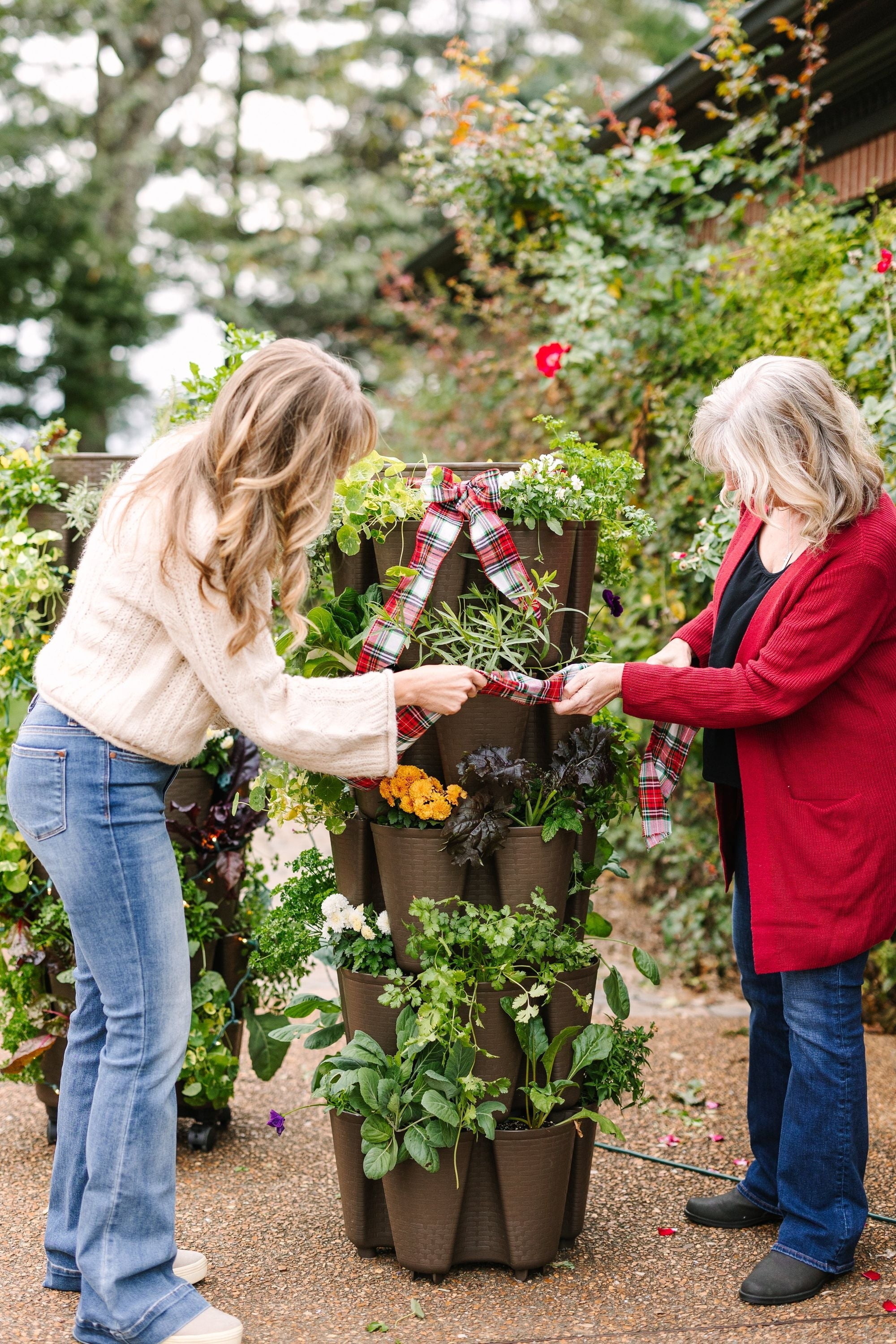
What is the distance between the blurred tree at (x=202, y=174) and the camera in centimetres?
1253

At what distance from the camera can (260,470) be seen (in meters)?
1.86

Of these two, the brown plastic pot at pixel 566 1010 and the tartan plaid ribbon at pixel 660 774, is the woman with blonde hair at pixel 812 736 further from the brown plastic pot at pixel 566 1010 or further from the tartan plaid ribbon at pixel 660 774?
the brown plastic pot at pixel 566 1010

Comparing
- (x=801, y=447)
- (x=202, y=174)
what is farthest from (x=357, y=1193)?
(x=202, y=174)

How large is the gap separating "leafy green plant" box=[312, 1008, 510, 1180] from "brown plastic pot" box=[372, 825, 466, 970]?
178 millimetres

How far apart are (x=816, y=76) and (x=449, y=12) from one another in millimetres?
12567

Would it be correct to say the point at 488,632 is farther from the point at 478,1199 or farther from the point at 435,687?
the point at 478,1199

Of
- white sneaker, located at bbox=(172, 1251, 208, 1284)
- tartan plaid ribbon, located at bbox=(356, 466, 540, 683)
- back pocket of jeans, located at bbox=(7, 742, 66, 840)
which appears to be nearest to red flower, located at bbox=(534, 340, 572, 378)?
tartan plaid ribbon, located at bbox=(356, 466, 540, 683)

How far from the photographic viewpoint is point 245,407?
6.13 feet

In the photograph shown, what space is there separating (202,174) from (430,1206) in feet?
47.9

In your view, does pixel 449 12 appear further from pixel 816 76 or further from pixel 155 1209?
pixel 155 1209

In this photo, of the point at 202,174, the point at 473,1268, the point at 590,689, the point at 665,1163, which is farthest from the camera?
the point at 202,174

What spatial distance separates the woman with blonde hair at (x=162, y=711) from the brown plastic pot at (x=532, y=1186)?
565mm

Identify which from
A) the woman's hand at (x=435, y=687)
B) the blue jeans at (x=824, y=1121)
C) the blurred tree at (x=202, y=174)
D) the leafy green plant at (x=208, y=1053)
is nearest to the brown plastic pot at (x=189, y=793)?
the leafy green plant at (x=208, y=1053)

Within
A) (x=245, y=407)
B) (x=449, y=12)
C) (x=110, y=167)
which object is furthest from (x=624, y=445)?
(x=449, y=12)
